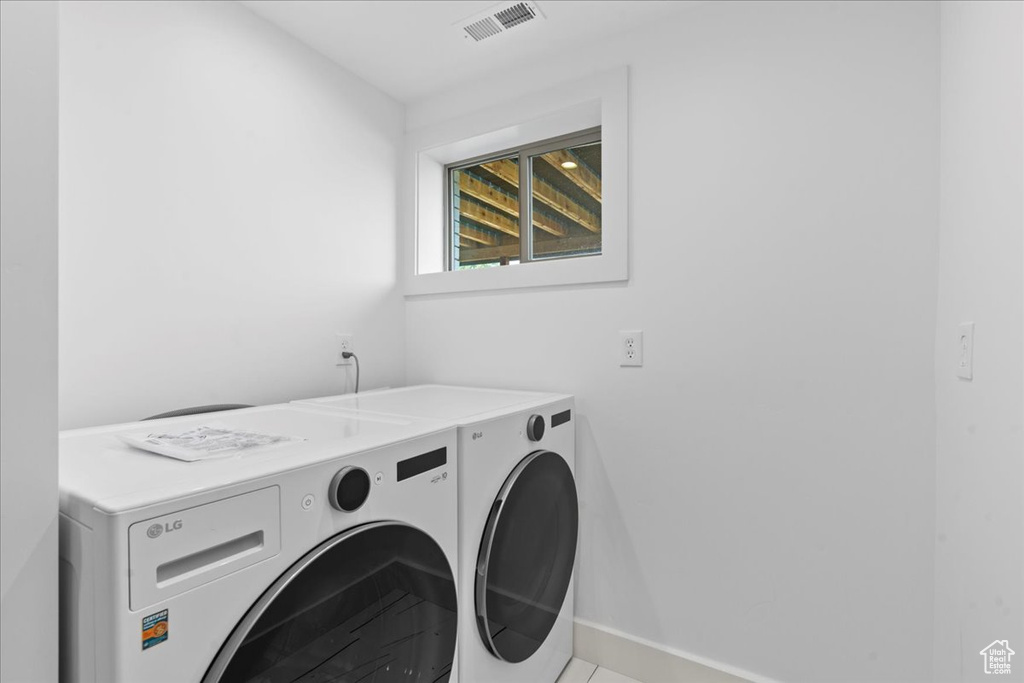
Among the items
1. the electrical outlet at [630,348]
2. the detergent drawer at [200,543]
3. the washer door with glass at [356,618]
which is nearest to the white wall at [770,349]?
the electrical outlet at [630,348]

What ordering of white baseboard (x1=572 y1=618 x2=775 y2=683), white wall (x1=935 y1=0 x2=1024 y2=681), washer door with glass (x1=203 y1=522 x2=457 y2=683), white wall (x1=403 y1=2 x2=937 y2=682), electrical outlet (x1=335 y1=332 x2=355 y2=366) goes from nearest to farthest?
1. washer door with glass (x1=203 y1=522 x2=457 y2=683)
2. white wall (x1=935 y1=0 x2=1024 y2=681)
3. white wall (x1=403 y1=2 x2=937 y2=682)
4. white baseboard (x1=572 y1=618 x2=775 y2=683)
5. electrical outlet (x1=335 y1=332 x2=355 y2=366)

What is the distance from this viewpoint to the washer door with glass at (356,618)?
2.30ft

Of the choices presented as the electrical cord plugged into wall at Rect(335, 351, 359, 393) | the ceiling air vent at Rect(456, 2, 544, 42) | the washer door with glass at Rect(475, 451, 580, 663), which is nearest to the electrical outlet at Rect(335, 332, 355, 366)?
the electrical cord plugged into wall at Rect(335, 351, 359, 393)

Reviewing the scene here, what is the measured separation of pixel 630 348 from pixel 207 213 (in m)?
1.46

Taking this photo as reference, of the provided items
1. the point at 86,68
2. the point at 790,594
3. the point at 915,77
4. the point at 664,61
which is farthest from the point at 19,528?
the point at 915,77

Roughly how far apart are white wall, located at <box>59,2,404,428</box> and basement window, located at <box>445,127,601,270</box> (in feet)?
1.49

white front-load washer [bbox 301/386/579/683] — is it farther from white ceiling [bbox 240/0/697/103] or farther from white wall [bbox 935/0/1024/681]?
white ceiling [bbox 240/0/697/103]

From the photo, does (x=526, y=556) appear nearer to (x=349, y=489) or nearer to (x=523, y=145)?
(x=349, y=489)

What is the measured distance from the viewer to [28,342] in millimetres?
601

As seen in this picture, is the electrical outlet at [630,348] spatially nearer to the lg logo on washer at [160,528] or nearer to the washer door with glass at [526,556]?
the washer door with glass at [526,556]

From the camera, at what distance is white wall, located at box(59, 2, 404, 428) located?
4.08 ft

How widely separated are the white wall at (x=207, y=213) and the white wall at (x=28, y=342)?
769 millimetres

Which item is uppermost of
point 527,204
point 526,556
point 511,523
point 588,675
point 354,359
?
point 527,204

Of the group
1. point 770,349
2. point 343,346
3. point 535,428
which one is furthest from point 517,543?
point 343,346
